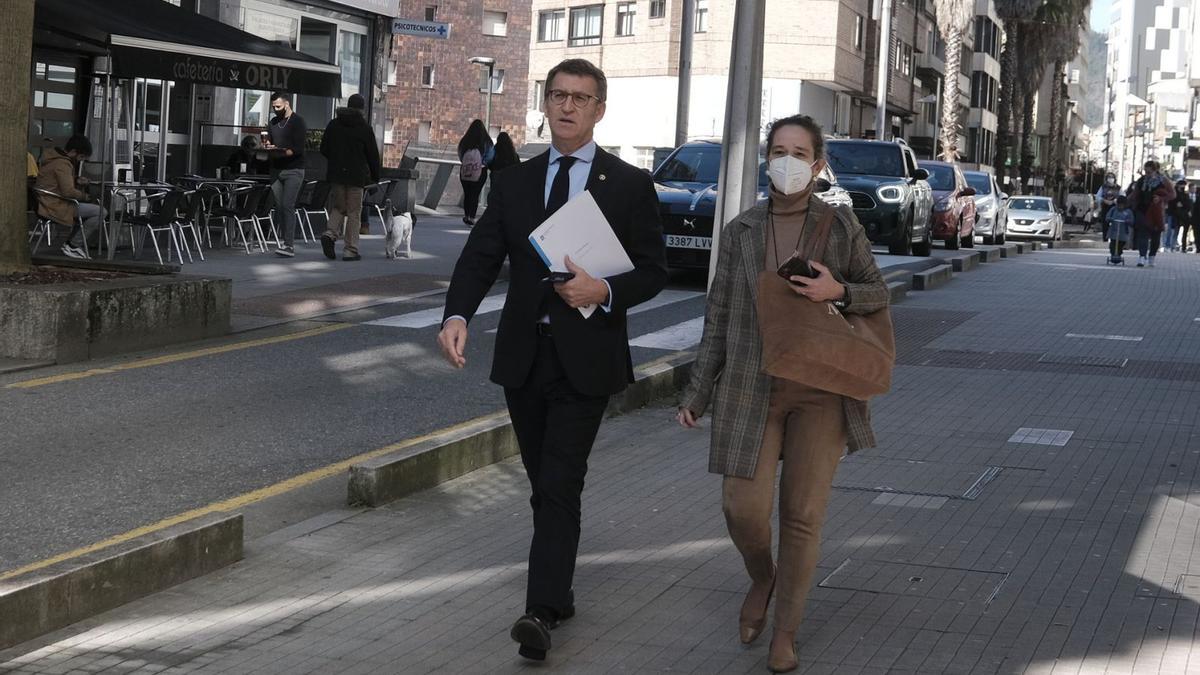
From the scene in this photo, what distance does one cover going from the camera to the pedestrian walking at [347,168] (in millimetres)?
19812

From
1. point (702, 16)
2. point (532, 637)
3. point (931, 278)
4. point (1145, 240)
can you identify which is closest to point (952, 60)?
point (702, 16)

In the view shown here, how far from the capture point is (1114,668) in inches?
205

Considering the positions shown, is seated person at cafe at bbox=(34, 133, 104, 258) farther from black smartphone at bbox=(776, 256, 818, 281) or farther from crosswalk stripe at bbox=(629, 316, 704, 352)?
black smartphone at bbox=(776, 256, 818, 281)

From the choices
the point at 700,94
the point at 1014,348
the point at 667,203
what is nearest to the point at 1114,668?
the point at 1014,348

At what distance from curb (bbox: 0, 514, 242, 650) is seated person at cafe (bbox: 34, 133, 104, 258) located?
1171 centimetres

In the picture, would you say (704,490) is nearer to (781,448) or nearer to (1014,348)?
(781,448)

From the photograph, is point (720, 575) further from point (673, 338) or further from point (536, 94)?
point (536, 94)

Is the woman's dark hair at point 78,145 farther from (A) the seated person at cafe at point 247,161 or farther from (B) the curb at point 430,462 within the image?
(B) the curb at point 430,462

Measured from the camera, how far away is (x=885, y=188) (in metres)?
25.0

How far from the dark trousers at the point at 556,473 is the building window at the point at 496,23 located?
71504mm

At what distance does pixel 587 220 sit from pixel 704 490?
3053 mm

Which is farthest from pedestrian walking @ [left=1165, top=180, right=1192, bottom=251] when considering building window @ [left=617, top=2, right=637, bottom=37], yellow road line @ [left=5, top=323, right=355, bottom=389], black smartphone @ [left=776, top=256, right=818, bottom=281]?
black smartphone @ [left=776, top=256, right=818, bottom=281]

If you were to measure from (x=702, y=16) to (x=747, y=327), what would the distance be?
52877 mm

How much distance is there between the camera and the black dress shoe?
5105 millimetres
